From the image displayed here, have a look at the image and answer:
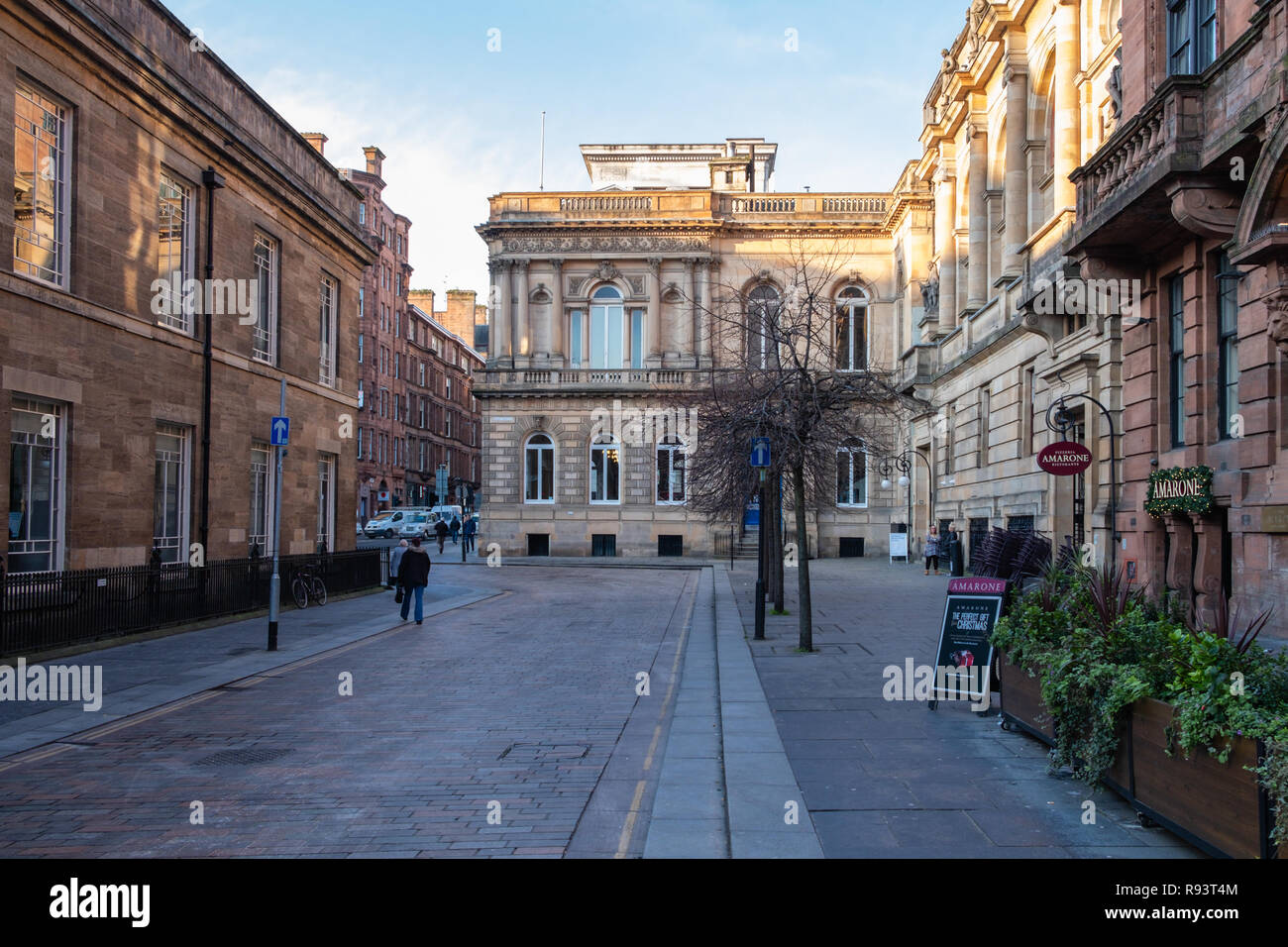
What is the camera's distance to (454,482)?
302ft

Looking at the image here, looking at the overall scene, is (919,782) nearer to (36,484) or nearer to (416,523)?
(36,484)

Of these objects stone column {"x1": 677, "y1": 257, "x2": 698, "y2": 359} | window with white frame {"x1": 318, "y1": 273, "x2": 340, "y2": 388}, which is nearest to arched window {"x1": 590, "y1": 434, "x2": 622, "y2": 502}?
stone column {"x1": 677, "y1": 257, "x2": 698, "y2": 359}

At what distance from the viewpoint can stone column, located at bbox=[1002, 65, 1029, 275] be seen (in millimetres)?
26594

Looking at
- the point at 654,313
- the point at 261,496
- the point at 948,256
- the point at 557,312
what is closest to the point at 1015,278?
the point at 948,256

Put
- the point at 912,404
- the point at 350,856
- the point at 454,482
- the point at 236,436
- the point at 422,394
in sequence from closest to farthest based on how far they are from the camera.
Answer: the point at 350,856
the point at 236,436
the point at 912,404
the point at 422,394
the point at 454,482

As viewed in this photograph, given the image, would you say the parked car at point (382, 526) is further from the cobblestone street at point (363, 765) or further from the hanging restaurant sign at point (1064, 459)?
the hanging restaurant sign at point (1064, 459)

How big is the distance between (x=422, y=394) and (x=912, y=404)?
50.3 metres

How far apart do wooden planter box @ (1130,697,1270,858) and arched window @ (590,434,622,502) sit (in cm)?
4142

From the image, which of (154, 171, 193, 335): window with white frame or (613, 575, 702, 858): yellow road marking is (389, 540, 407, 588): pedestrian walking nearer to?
(154, 171, 193, 335): window with white frame

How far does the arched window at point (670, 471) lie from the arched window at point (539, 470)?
5.24 meters

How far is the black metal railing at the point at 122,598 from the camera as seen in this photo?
1274cm

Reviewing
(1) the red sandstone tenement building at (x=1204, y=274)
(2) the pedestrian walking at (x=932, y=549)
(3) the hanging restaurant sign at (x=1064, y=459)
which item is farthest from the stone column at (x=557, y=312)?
(3) the hanging restaurant sign at (x=1064, y=459)
